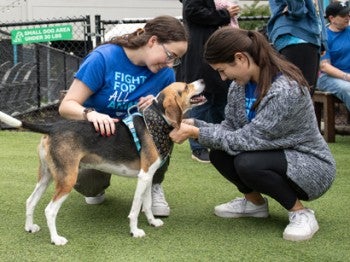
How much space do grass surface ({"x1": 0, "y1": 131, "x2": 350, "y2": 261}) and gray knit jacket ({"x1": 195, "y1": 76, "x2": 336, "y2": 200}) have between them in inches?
16.1

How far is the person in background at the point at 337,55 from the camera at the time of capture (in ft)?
22.5

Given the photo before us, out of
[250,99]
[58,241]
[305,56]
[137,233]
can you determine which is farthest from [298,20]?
[58,241]

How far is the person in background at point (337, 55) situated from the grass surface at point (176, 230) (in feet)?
6.15

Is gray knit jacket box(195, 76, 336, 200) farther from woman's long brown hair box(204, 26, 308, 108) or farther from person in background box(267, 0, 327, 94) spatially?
person in background box(267, 0, 327, 94)

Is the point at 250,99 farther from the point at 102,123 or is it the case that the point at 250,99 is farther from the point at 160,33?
the point at 102,123

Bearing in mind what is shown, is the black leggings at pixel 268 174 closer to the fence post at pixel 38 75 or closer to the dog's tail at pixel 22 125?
the dog's tail at pixel 22 125

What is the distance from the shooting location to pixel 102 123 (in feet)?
11.6

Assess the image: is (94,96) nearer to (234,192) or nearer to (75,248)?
(75,248)

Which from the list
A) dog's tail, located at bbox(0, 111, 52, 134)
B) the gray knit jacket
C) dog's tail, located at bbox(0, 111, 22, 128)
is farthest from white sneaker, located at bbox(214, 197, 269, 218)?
dog's tail, located at bbox(0, 111, 22, 128)

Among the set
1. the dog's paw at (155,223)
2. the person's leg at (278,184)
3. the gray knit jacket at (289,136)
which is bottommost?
the dog's paw at (155,223)

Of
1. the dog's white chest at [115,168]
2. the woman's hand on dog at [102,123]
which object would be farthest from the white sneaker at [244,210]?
the woman's hand on dog at [102,123]

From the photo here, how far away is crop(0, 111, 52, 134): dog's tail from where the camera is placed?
3.33 metres

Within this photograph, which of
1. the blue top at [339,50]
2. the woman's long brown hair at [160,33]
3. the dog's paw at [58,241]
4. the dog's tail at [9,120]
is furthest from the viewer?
the blue top at [339,50]

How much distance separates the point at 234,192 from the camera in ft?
15.7
